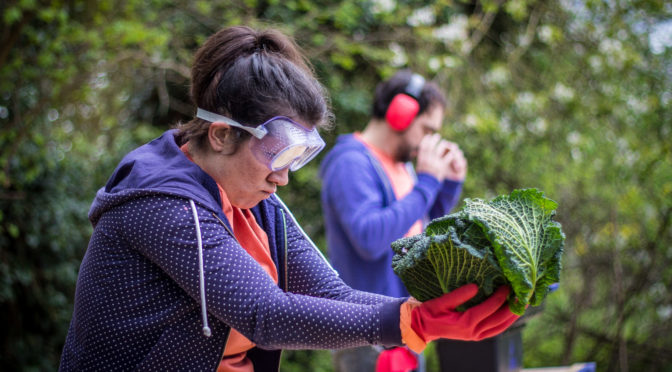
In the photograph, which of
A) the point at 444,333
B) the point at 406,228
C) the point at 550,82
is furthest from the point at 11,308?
the point at 550,82

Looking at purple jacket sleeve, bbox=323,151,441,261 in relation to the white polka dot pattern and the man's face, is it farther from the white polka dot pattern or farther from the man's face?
Answer: the white polka dot pattern

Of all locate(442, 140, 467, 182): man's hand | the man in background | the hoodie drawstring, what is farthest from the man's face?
the hoodie drawstring

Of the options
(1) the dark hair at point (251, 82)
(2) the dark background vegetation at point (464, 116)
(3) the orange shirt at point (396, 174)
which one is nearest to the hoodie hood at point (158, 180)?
(1) the dark hair at point (251, 82)

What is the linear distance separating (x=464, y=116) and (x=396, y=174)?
2.49m

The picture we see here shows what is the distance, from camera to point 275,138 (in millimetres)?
1503

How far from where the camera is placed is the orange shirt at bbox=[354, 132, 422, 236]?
9.10 ft

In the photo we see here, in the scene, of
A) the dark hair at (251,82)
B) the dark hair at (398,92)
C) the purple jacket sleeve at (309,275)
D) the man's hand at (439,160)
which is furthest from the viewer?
the dark hair at (398,92)

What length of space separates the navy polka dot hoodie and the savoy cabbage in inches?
4.8

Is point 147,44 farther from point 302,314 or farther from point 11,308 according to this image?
point 302,314

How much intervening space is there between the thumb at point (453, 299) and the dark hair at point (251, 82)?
557 millimetres

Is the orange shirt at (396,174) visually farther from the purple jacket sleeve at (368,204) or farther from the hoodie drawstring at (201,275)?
the hoodie drawstring at (201,275)

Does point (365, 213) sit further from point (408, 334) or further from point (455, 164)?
point (408, 334)

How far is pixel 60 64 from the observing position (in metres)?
4.59

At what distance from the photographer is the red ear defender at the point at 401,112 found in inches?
112
